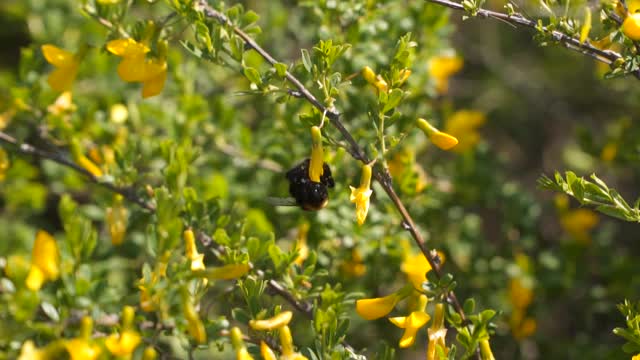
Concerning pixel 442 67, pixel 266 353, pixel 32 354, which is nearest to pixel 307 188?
pixel 266 353

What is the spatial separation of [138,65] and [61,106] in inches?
22.5

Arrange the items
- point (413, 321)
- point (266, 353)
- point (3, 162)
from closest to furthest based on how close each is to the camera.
A: point (266, 353) < point (413, 321) < point (3, 162)

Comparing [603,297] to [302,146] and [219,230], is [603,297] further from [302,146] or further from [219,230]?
[219,230]

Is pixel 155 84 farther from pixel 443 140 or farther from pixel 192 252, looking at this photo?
pixel 443 140

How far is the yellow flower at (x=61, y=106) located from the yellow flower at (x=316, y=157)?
34.1 inches

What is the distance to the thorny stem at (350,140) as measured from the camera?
1.49 meters

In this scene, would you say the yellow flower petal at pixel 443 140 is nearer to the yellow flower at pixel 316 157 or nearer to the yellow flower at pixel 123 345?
the yellow flower at pixel 316 157

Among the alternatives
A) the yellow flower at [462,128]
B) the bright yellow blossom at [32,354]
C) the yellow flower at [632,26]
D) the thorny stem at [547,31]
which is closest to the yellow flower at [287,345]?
the bright yellow blossom at [32,354]

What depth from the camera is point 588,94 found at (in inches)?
131

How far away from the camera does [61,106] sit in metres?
2.13

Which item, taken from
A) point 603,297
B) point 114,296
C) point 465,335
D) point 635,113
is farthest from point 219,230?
point 635,113

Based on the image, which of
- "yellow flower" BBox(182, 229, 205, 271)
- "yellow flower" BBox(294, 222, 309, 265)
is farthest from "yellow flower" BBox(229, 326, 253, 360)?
"yellow flower" BBox(294, 222, 309, 265)

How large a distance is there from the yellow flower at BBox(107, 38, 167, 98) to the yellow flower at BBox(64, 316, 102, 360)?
528 millimetres

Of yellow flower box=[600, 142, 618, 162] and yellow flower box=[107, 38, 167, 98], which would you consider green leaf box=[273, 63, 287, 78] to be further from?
yellow flower box=[600, 142, 618, 162]
